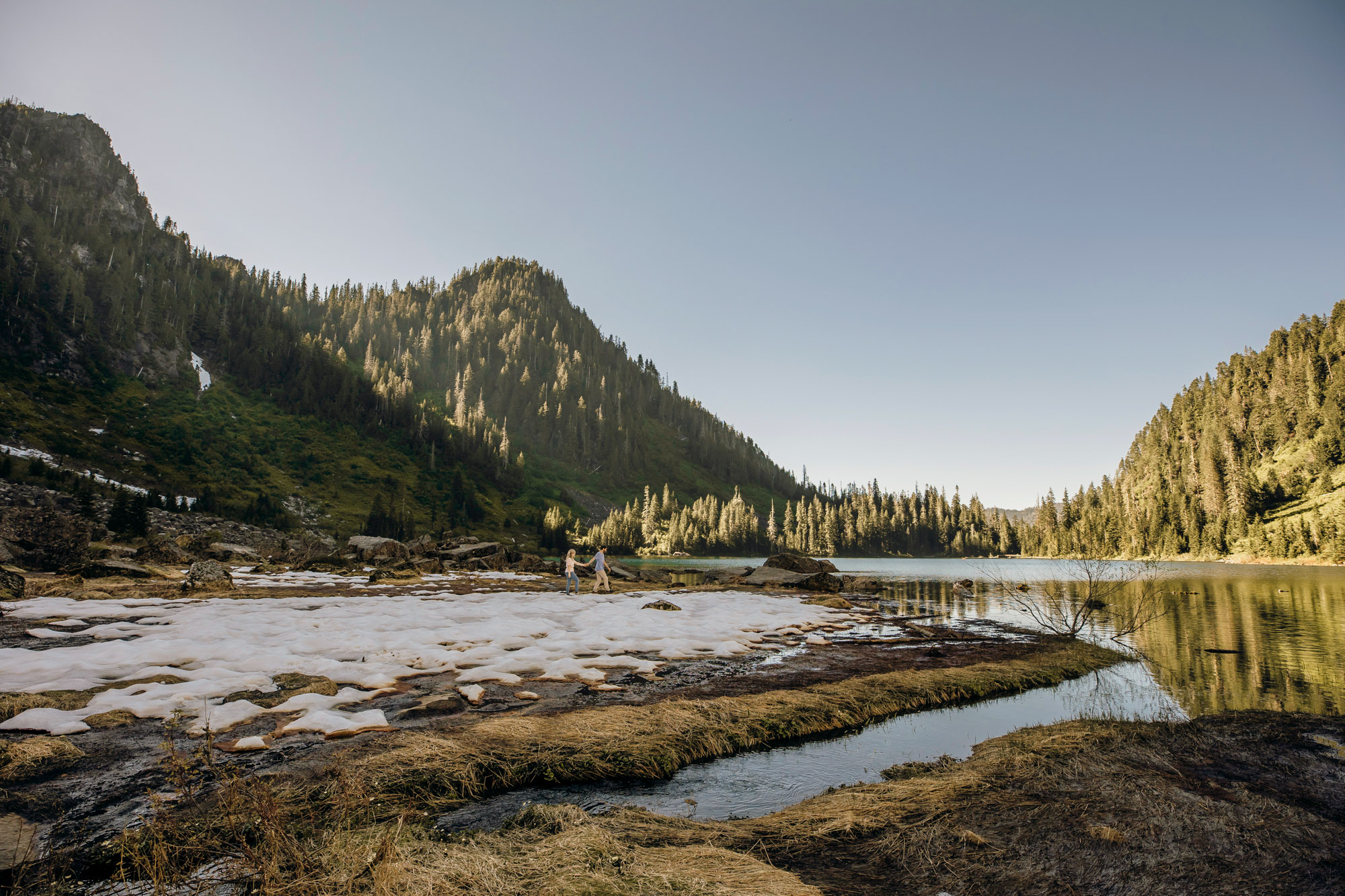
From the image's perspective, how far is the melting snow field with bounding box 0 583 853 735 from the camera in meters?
8.88

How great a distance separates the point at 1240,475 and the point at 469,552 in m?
144

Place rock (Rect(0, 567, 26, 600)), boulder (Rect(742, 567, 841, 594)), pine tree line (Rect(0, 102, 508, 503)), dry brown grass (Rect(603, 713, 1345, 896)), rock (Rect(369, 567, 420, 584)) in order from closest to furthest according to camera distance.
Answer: dry brown grass (Rect(603, 713, 1345, 896)), rock (Rect(0, 567, 26, 600)), rock (Rect(369, 567, 420, 584)), boulder (Rect(742, 567, 841, 594)), pine tree line (Rect(0, 102, 508, 503))

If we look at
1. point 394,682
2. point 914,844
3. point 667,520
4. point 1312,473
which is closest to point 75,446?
point 394,682

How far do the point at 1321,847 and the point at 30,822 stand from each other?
11.5 m

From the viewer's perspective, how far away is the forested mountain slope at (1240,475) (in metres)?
100

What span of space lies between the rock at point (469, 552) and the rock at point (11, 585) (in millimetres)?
31418

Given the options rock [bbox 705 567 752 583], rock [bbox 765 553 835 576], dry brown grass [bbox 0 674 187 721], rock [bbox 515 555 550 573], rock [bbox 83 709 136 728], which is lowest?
rock [bbox 705 567 752 583]

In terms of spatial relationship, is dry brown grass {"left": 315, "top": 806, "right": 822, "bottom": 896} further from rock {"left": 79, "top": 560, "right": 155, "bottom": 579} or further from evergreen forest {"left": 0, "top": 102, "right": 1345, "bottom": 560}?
evergreen forest {"left": 0, "top": 102, "right": 1345, "bottom": 560}

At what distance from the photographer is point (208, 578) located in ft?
79.5

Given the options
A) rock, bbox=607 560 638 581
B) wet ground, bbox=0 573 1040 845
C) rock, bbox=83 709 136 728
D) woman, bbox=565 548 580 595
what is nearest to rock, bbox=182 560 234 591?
wet ground, bbox=0 573 1040 845

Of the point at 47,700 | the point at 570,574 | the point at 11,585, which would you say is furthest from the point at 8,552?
the point at 47,700

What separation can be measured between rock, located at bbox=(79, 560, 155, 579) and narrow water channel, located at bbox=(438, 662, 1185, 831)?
2885 cm

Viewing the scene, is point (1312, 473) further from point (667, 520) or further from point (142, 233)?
point (142, 233)

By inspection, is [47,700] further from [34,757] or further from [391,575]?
[391,575]
